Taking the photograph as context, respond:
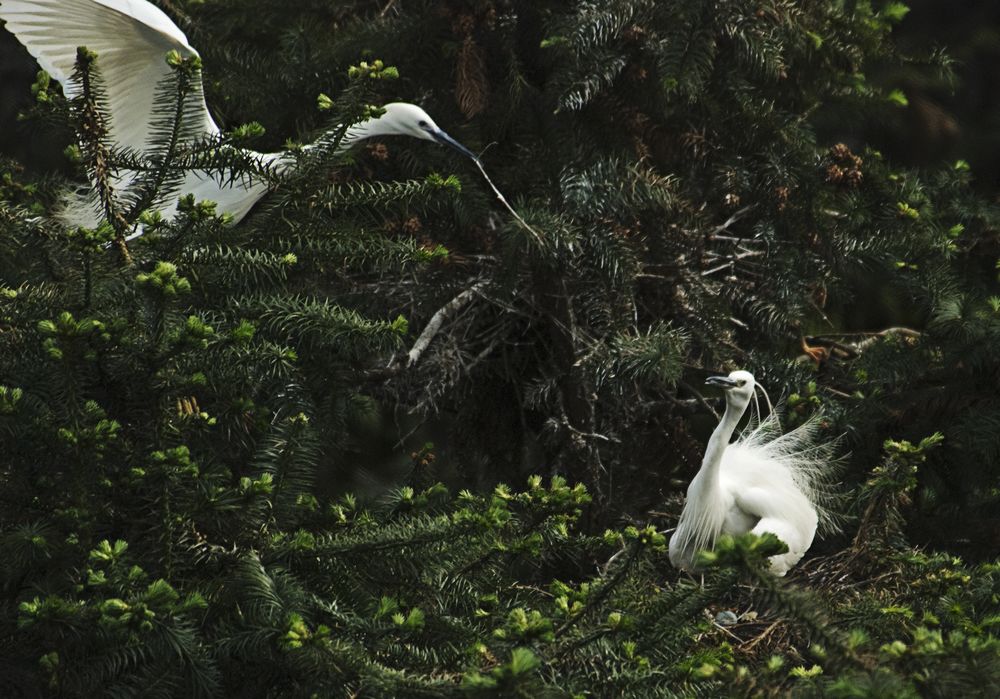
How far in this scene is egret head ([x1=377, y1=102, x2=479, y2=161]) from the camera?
251 centimetres

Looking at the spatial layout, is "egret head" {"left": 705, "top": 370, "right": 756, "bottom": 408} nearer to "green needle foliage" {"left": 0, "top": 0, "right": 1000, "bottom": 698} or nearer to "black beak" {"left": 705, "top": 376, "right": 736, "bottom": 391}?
"black beak" {"left": 705, "top": 376, "right": 736, "bottom": 391}

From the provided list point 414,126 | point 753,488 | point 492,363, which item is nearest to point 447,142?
point 414,126

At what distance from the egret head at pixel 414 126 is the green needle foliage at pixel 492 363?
3.5 inches

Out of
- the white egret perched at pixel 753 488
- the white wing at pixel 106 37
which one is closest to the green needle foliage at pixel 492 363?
the white egret perched at pixel 753 488

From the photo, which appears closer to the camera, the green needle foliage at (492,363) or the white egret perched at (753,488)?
the green needle foliage at (492,363)

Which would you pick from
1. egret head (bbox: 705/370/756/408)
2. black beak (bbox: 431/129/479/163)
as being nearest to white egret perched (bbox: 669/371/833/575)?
egret head (bbox: 705/370/756/408)

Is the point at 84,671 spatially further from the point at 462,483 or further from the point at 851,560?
the point at 462,483

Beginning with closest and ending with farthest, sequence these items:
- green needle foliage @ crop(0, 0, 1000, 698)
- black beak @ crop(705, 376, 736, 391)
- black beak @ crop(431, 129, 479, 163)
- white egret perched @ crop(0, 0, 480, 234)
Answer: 1. green needle foliage @ crop(0, 0, 1000, 698)
2. white egret perched @ crop(0, 0, 480, 234)
3. black beak @ crop(705, 376, 736, 391)
4. black beak @ crop(431, 129, 479, 163)

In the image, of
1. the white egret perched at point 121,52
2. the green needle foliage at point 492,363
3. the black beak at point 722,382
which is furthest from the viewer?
the black beak at point 722,382

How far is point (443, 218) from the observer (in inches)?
110

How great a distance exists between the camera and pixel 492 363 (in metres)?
3.02

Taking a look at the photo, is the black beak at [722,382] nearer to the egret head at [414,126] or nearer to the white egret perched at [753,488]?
the white egret perched at [753,488]

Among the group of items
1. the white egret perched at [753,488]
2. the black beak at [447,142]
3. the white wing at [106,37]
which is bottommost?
the white egret perched at [753,488]

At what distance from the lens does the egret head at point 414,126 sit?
2514mm
